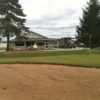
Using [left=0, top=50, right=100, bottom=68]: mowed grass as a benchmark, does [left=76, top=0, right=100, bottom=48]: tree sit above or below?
above

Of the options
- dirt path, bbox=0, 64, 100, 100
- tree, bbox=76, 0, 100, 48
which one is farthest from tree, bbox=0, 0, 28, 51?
dirt path, bbox=0, 64, 100, 100

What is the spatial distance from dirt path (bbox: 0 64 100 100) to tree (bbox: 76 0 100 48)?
25.5 meters

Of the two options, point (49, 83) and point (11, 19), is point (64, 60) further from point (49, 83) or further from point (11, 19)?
point (11, 19)

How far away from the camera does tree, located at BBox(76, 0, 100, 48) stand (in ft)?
120

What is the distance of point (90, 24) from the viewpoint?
36906mm

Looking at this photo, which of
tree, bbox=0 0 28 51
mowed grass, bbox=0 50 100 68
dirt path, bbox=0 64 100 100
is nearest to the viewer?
dirt path, bbox=0 64 100 100

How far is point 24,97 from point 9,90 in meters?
0.88

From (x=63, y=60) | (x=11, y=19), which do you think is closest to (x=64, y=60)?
(x=63, y=60)

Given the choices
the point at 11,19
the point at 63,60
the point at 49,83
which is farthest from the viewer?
the point at 11,19

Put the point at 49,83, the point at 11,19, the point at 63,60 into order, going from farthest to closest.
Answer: the point at 11,19
the point at 63,60
the point at 49,83

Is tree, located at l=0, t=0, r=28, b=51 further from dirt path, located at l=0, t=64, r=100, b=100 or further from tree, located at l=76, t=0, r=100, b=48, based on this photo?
dirt path, located at l=0, t=64, r=100, b=100

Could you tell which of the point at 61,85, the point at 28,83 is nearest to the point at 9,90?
the point at 28,83

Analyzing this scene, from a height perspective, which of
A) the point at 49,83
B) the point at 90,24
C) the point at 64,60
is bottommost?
the point at 49,83

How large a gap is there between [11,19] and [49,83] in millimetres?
26363
